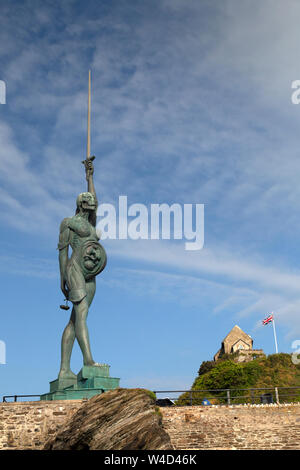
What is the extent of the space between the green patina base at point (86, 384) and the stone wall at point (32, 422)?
36cm

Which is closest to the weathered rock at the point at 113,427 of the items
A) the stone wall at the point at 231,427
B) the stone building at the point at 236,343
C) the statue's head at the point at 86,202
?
the stone wall at the point at 231,427

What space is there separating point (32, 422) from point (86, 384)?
1.79 metres

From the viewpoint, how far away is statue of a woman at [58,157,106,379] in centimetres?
1598

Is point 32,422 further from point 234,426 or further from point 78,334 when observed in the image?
point 234,426

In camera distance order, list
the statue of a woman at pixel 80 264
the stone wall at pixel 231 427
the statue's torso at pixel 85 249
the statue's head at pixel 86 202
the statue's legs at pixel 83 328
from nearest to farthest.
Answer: the statue's legs at pixel 83 328 → the statue of a woman at pixel 80 264 → the stone wall at pixel 231 427 → the statue's torso at pixel 85 249 → the statue's head at pixel 86 202

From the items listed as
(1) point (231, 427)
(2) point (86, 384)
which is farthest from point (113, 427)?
(1) point (231, 427)

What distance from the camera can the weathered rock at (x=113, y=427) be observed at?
13625 mm

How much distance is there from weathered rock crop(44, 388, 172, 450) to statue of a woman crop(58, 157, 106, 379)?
188 cm

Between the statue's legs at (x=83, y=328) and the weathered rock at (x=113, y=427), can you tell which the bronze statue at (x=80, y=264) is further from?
the weathered rock at (x=113, y=427)

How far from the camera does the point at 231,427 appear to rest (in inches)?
639

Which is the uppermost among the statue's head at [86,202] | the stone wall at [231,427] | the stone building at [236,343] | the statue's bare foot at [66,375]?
the stone building at [236,343]

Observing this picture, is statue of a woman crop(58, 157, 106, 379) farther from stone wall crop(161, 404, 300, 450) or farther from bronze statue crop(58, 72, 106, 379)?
stone wall crop(161, 404, 300, 450)

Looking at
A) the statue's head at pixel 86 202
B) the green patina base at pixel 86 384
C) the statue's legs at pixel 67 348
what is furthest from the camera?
the statue's head at pixel 86 202
